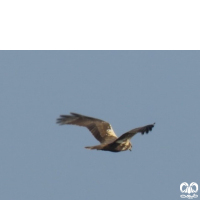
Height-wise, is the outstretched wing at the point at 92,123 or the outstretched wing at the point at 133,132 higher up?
the outstretched wing at the point at 92,123

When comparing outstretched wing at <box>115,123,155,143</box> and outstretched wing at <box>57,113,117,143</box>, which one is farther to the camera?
outstretched wing at <box>57,113,117,143</box>

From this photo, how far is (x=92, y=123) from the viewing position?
13383 mm

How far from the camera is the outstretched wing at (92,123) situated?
13.2 metres

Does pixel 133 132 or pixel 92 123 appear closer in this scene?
pixel 133 132

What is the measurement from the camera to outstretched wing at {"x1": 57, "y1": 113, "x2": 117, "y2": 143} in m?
13.2

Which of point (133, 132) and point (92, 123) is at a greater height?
point (92, 123)

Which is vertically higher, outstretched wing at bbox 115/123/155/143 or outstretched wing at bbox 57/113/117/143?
outstretched wing at bbox 57/113/117/143

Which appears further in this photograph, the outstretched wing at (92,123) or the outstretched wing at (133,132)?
the outstretched wing at (92,123)
